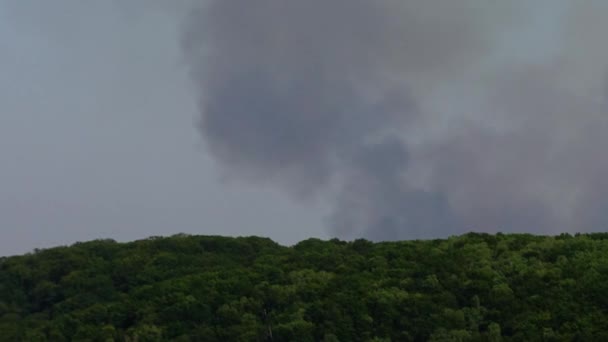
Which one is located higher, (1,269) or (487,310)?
(1,269)

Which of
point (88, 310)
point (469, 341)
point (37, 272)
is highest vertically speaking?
point (37, 272)

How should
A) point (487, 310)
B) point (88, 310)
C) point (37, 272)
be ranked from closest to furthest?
1. point (487, 310)
2. point (88, 310)
3. point (37, 272)

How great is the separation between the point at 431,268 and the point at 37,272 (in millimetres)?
39926

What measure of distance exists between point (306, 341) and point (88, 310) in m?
20.8

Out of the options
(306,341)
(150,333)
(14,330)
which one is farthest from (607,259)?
(14,330)

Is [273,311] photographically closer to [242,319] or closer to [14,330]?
[242,319]

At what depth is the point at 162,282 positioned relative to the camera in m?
93.1

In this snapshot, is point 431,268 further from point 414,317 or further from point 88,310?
point 88,310

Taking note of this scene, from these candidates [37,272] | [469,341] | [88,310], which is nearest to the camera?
[469,341]

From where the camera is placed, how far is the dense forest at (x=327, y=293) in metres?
81.2

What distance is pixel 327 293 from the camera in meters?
87.8

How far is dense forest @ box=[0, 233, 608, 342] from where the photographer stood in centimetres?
8125

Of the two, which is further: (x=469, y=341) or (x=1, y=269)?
(x=1, y=269)

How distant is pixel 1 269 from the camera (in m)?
106
